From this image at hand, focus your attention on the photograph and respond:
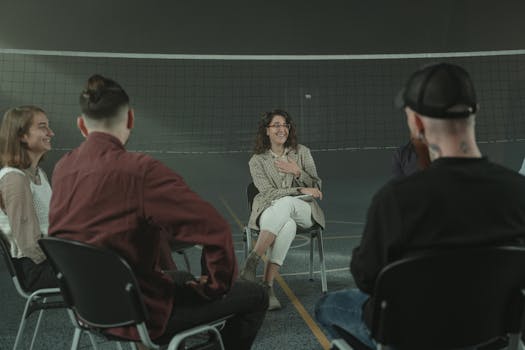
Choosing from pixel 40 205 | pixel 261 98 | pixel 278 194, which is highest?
pixel 261 98

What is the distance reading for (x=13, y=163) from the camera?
272 centimetres

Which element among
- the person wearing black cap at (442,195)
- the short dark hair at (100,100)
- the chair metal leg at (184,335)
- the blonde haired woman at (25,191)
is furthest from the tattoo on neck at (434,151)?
the blonde haired woman at (25,191)

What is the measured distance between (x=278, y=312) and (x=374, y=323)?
7.31 ft

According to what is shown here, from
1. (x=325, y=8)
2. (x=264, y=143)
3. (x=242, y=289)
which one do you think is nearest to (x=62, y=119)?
(x=325, y=8)

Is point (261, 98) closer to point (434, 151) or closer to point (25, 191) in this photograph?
point (25, 191)

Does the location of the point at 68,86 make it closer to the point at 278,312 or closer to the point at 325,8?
the point at 325,8

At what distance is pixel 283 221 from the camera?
12.5 ft

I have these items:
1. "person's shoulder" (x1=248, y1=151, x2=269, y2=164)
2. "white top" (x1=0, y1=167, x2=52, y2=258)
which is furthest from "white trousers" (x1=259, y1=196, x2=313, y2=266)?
"white top" (x1=0, y1=167, x2=52, y2=258)

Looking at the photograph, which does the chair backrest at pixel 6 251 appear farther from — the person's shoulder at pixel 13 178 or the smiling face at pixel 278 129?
the smiling face at pixel 278 129

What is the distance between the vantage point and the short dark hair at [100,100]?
1.87 m

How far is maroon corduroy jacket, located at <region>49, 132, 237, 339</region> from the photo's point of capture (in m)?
1.72

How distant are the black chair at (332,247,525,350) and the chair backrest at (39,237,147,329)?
0.71m

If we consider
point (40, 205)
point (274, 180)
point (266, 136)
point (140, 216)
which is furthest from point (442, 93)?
point (266, 136)

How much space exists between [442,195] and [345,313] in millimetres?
548
